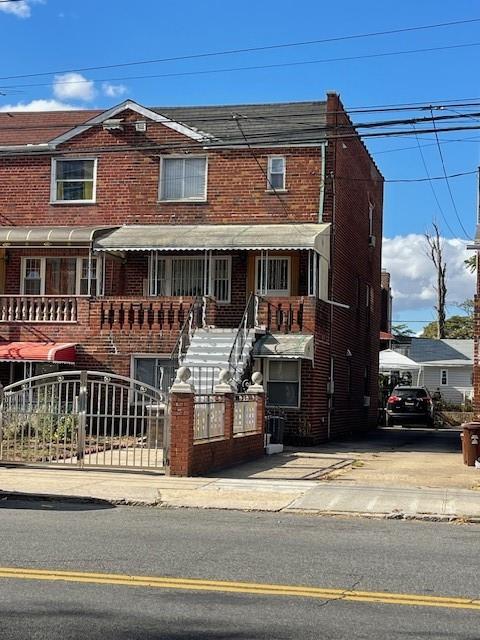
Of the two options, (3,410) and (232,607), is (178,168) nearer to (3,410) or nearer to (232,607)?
(3,410)

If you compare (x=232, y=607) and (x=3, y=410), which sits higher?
(x=3, y=410)

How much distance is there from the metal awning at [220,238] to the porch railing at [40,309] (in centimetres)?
187

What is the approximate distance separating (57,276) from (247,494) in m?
14.8

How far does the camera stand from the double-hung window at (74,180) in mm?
26156

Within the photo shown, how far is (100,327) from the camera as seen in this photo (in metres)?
23.9

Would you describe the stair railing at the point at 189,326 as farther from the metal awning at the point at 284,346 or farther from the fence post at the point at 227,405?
the fence post at the point at 227,405

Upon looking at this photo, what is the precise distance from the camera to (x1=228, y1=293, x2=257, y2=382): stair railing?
842 inches

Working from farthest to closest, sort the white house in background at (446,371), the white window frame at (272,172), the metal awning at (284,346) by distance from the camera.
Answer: the white house in background at (446,371)
the white window frame at (272,172)
the metal awning at (284,346)

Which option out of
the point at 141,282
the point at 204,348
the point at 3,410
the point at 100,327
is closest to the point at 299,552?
the point at 3,410

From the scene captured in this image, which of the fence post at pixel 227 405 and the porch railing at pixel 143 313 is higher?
the porch railing at pixel 143 313

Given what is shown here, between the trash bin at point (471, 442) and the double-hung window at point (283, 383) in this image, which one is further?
the double-hung window at point (283, 383)

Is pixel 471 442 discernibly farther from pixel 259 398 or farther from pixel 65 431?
pixel 65 431

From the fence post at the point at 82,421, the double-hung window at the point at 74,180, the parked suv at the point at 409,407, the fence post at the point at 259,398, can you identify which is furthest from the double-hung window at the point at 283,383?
the parked suv at the point at 409,407

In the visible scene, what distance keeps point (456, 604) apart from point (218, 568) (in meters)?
2.17
